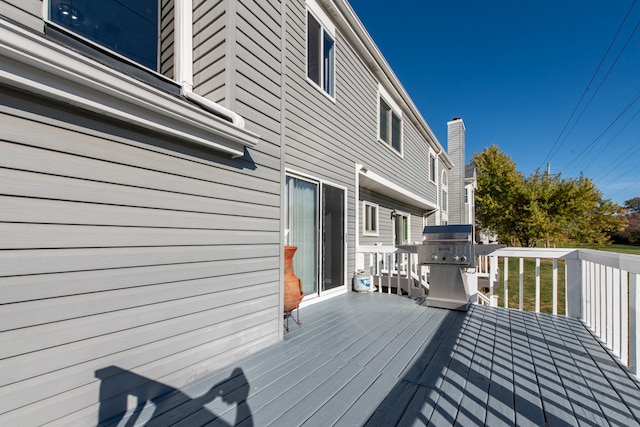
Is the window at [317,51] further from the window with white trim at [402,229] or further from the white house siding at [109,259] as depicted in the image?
the window with white trim at [402,229]

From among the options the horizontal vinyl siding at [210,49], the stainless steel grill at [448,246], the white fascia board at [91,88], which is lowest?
the stainless steel grill at [448,246]

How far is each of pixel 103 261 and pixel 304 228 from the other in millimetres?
2659

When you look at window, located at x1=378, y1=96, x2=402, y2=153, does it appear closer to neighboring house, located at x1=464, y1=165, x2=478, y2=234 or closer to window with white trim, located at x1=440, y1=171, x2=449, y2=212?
window with white trim, located at x1=440, y1=171, x2=449, y2=212

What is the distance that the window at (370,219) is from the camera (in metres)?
6.29

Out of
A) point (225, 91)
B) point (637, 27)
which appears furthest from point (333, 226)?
point (637, 27)

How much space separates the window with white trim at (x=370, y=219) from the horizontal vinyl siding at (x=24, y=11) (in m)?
5.42

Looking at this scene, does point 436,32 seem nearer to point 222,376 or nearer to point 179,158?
point 179,158

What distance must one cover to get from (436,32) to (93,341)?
14.5 metres

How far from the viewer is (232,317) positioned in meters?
2.28

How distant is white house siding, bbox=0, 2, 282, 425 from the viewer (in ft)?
4.28

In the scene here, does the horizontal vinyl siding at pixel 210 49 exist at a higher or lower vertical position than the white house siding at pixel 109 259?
higher

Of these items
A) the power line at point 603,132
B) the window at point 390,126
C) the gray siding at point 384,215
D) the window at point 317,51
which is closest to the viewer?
the window at point 317,51

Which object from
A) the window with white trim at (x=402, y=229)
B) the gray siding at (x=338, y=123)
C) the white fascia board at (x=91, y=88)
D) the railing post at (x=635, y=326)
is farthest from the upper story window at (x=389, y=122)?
the white fascia board at (x=91, y=88)

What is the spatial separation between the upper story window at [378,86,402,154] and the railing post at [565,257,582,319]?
4.22 metres
